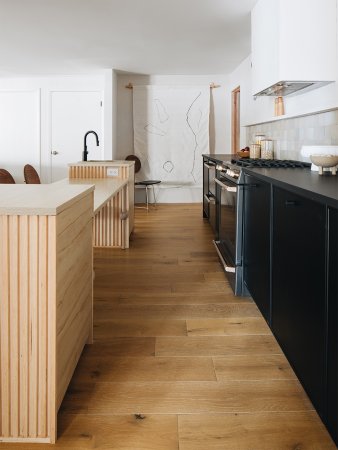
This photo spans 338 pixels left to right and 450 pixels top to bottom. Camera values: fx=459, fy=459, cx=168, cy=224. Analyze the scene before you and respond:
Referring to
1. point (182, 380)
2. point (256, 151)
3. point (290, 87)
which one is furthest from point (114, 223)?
point (182, 380)

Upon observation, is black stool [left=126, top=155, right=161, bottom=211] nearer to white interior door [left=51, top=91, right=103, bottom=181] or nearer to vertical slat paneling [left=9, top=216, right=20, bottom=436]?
white interior door [left=51, top=91, right=103, bottom=181]

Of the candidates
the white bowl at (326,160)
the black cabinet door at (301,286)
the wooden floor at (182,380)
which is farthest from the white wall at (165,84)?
the black cabinet door at (301,286)

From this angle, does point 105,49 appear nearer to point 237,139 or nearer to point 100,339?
point 237,139

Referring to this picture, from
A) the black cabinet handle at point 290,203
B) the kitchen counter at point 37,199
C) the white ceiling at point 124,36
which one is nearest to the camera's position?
the kitchen counter at point 37,199

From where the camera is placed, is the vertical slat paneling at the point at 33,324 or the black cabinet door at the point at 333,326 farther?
the vertical slat paneling at the point at 33,324

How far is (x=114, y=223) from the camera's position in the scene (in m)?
4.62

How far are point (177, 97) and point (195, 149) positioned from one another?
37.8 inches

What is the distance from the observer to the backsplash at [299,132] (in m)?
3.02

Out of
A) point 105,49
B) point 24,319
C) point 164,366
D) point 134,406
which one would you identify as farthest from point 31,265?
point 105,49

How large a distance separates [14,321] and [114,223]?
3172mm

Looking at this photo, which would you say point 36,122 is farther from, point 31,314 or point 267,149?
point 31,314

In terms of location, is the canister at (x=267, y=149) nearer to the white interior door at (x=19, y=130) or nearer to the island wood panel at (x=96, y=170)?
the island wood panel at (x=96, y=170)

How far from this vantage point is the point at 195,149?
323 inches

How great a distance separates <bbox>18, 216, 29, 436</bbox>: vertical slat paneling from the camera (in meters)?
1.43
